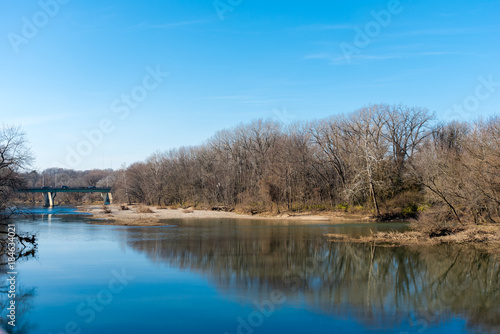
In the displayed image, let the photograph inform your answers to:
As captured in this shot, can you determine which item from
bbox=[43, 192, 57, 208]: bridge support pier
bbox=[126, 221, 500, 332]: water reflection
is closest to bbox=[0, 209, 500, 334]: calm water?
bbox=[126, 221, 500, 332]: water reflection

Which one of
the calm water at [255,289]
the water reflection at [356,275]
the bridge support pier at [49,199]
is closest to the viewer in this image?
the calm water at [255,289]

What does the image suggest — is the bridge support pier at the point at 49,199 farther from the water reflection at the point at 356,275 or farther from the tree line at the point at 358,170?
the water reflection at the point at 356,275

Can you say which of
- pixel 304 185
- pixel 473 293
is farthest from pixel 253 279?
pixel 304 185

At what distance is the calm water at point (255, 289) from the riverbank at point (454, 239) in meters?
1.69

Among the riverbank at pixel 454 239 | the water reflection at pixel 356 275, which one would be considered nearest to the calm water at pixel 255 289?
the water reflection at pixel 356 275

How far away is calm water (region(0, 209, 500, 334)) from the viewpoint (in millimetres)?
11531

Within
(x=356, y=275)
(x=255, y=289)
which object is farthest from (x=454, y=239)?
(x=255, y=289)

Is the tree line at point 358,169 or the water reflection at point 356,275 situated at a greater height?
the tree line at point 358,169

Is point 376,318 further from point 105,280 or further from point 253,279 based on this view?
point 105,280

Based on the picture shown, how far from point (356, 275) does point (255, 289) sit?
5.34 meters

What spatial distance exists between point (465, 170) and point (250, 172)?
44647mm

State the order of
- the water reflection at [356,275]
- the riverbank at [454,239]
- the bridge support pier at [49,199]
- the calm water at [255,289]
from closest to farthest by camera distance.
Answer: the calm water at [255,289], the water reflection at [356,275], the riverbank at [454,239], the bridge support pier at [49,199]

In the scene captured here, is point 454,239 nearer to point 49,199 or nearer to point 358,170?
point 358,170

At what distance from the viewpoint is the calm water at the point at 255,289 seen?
11531mm
